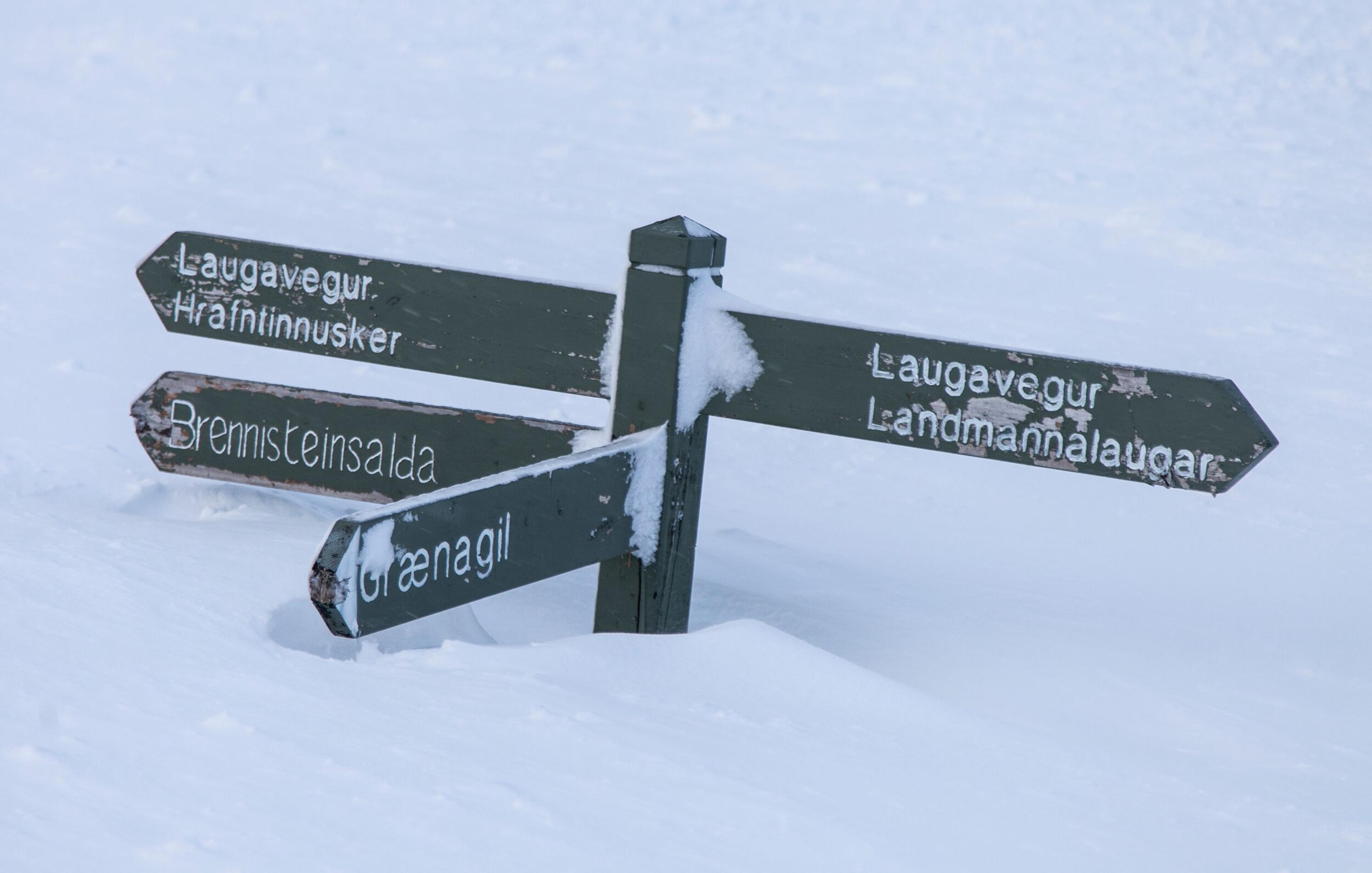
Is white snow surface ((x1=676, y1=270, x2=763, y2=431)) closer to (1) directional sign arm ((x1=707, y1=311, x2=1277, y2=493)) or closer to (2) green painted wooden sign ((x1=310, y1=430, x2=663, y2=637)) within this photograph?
(1) directional sign arm ((x1=707, y1=311, x2=1277, y2=493))

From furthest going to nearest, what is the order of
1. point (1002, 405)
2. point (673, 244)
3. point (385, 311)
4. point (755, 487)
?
point (755, 487)
point (385, 311)
point (673, 244)
point (1002, 405)

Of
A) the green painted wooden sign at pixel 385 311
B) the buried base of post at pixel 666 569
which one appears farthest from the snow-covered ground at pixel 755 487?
the green painted wooden sign at pixel 385 311

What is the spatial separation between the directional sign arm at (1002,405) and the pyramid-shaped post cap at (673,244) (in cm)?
17

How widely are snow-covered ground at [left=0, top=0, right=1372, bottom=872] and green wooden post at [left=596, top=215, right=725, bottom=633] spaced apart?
32cm

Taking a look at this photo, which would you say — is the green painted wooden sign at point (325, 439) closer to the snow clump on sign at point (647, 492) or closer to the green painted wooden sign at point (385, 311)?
the green painted wooden sign at point (385, 311)

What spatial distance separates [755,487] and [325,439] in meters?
2.33

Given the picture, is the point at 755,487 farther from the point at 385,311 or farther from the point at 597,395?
the point at 385,311

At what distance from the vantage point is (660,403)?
3027 mm

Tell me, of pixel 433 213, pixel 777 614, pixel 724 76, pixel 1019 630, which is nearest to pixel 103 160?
pixel 433 213

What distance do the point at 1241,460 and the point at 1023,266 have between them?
525 cm

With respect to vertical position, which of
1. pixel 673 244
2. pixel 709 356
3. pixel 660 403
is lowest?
pixel 660 403

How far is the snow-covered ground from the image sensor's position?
76.2 inches

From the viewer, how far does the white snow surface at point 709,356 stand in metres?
3.03


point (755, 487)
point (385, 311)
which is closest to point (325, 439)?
point (385, 311)
